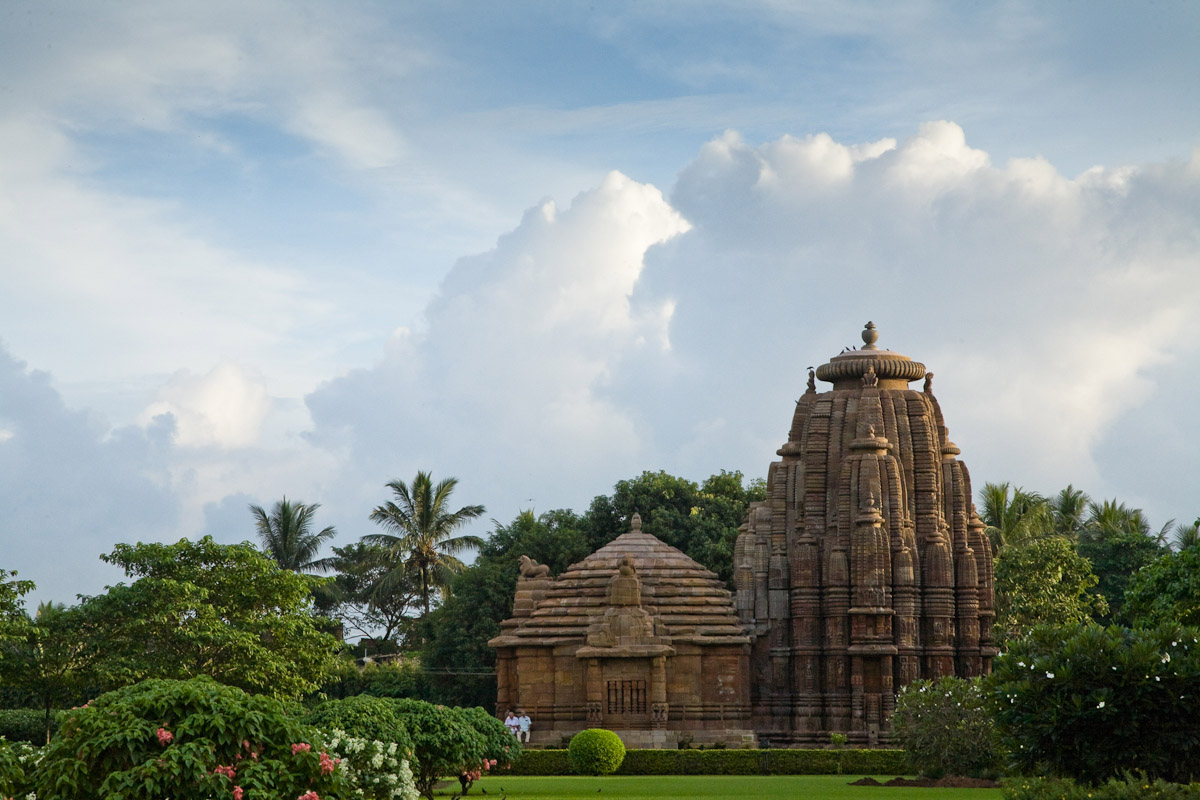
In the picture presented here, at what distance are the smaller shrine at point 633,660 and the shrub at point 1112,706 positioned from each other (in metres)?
23.1

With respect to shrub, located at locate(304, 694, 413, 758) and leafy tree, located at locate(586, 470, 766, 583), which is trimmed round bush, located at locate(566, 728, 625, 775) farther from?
leafy tree, located at locate(586, 470, 766, 583)

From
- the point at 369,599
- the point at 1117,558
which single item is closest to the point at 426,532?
the point at 369,599

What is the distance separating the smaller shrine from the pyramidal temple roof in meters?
0.04

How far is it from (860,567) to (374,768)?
26758 millimetres

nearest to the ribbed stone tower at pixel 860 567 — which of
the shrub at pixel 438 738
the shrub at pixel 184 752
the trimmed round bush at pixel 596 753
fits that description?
the trimmed round bush at pixel 596 753

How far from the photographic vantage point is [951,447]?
49.6 m

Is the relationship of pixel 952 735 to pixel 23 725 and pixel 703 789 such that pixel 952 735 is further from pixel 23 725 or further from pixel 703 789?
pixel 23 725

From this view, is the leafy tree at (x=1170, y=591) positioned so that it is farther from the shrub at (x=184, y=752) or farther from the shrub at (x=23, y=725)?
the shrub at (x=23, y=725)

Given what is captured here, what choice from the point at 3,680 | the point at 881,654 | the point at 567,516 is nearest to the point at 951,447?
the point at 881,654

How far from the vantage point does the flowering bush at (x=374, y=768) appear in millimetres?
20047

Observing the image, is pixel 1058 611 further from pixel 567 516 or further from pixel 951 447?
pixel 567 516

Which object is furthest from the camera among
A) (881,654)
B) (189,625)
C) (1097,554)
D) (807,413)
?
(1097,554)

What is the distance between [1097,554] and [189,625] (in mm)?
37159

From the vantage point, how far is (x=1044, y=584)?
50406 millimetres
